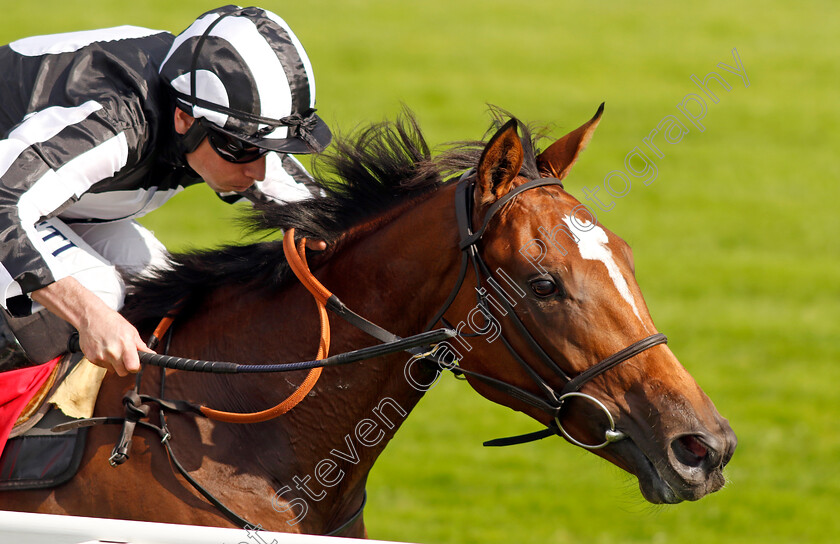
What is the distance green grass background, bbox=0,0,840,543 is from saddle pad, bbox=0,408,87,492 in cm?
148

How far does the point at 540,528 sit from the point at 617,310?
6.00 metres

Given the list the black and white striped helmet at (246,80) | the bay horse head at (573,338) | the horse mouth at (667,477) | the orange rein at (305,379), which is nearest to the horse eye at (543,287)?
the bay horse head at (573,338)

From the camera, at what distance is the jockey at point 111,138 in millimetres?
3023

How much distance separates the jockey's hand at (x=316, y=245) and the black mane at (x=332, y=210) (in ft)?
0.07

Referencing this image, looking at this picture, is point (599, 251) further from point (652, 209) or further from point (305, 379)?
point (652, 209)

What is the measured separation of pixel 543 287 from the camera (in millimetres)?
2906

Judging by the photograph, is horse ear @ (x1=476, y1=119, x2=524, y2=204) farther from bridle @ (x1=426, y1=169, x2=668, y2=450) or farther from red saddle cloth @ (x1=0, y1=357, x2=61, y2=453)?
red saddle cloth @ (x1=0, y1=357, x2=61, y2=453)

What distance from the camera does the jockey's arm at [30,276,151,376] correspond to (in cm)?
300

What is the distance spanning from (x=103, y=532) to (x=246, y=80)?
5.02 ft

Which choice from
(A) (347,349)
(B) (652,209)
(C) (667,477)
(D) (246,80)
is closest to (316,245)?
(A) (347,349)

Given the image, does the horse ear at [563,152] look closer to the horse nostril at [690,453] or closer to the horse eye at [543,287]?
the horse eye at [543,287]

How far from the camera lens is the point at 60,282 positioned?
9.97 ft

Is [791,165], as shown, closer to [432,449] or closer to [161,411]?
[432,449]

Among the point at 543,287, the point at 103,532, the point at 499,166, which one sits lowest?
the point at 103,532
